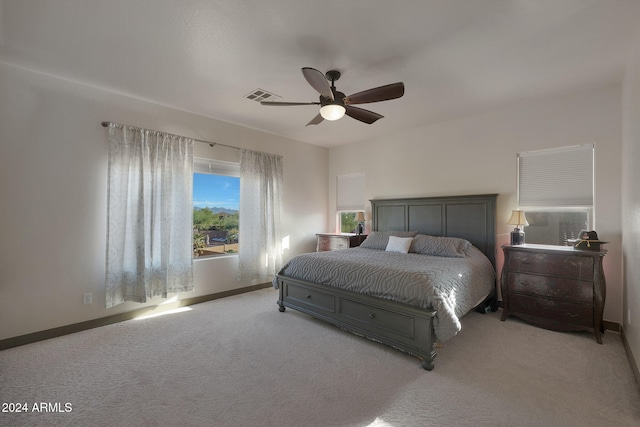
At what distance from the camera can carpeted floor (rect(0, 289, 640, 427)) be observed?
186 cm

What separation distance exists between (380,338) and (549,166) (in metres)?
3.20

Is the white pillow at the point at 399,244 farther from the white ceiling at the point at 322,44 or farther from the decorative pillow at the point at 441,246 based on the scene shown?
the white ceiling at the point at 322,44

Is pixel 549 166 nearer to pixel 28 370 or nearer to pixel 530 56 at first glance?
pixel 530 56

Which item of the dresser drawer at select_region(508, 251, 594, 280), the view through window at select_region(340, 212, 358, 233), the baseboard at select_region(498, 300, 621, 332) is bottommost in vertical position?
the baseboard at select_region(498, 300, 621, 332)

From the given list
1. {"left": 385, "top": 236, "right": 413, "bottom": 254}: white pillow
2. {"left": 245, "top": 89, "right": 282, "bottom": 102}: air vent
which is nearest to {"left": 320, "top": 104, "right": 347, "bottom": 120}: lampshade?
{"left": 245, "top": 89, "right": 282, "bottom": 102}: air vent

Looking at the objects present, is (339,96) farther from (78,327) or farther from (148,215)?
(78,327)

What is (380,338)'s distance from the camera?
2768 millimetres

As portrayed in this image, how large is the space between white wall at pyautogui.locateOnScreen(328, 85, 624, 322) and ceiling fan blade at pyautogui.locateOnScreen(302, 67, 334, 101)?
2.77 m

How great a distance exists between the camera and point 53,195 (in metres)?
3.10

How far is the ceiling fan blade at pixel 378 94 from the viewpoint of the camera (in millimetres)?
2519

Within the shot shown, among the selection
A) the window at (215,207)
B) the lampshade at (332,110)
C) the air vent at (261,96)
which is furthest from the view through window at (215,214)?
the lampshade at (332,110)

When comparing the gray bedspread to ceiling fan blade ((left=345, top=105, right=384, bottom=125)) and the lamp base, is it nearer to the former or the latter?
the lamp base

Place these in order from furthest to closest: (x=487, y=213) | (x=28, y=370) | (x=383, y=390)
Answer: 1. (x=487, y=213)
2. (x=28, y=370)
3. (x=383, y=390)

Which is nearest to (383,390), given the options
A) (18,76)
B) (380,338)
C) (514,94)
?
(380,338)
